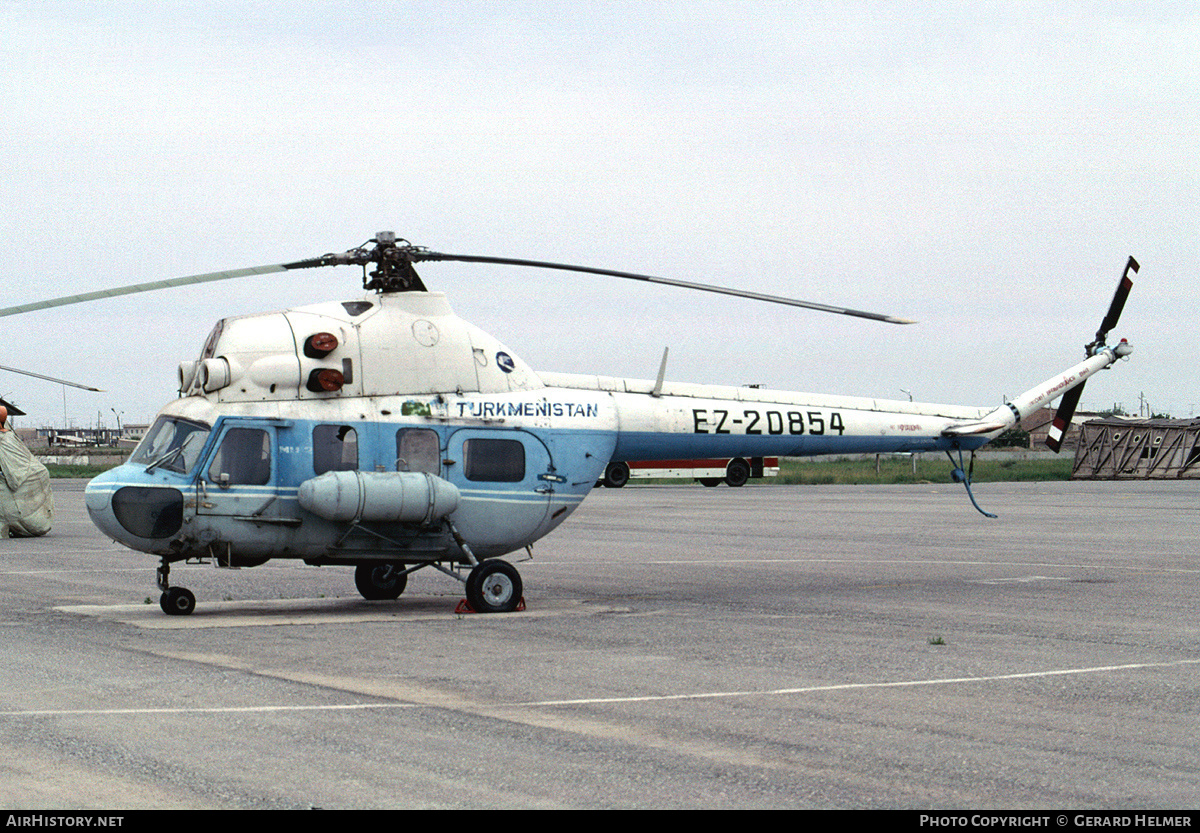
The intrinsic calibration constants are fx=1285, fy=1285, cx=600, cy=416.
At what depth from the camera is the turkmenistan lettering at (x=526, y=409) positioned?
16688 mm

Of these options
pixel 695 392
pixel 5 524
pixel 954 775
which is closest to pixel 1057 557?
pixel 695 392

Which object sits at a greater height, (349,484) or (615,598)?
(349,484)

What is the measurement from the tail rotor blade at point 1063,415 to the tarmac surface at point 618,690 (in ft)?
7.70

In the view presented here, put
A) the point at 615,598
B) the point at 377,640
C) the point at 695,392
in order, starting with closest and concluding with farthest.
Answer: the point at 377,640 < the point at 615,598 < the point at 695,392

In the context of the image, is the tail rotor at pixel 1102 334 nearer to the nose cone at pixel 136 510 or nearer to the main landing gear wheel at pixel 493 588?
the main landing gear wheel at pixel 493 588

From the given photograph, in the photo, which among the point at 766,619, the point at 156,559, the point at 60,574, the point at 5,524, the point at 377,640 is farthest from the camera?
the point at 5,524

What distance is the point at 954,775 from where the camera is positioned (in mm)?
7637

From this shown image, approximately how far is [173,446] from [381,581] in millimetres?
3550

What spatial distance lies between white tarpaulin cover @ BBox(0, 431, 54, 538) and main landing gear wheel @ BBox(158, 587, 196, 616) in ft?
53.8

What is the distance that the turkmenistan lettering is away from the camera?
1669cm

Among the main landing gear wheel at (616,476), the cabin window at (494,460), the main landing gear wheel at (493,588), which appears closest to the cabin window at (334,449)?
the cabin window at (494,460)

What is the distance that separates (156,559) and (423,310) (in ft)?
32.6

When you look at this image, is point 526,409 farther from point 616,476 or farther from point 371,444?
point 616,476

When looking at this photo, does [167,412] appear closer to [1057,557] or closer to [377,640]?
[377,640]
